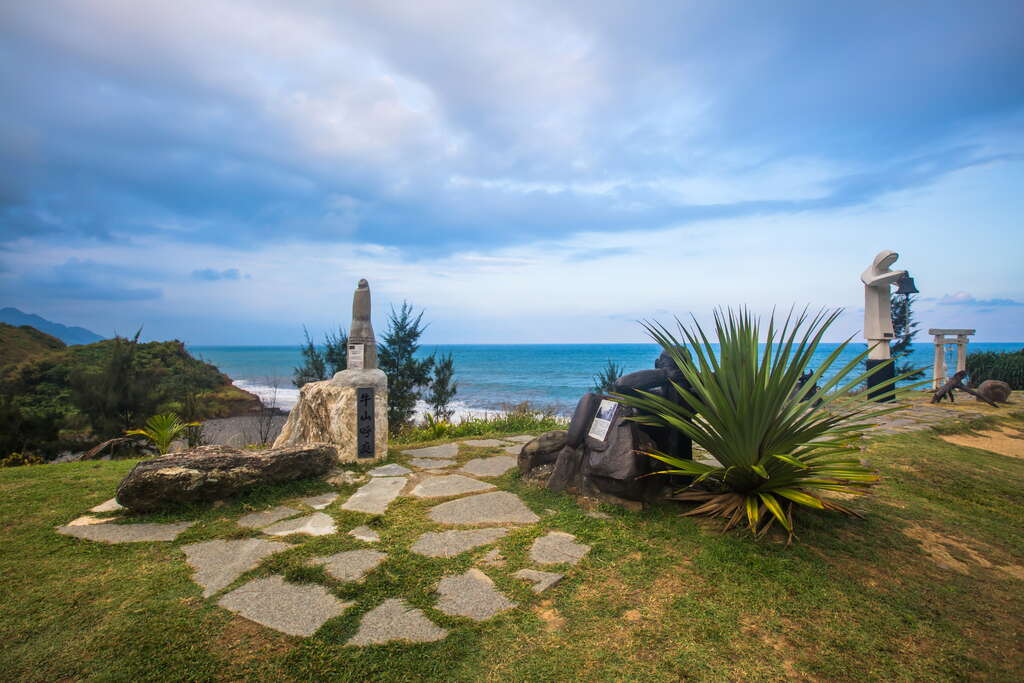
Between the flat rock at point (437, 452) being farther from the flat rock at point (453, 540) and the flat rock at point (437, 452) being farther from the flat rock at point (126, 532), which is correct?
the flat rock at point (126, 532)

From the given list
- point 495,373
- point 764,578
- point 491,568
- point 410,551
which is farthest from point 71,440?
point 495,373

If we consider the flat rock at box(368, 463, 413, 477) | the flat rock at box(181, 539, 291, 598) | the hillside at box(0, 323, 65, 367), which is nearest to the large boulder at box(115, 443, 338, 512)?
the flat rock at box(368, 463, 413, 477)

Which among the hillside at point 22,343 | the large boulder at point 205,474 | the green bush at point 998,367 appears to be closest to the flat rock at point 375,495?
the large boulder at point 205,474

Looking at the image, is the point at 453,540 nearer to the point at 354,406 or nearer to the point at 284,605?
the point at 284,605

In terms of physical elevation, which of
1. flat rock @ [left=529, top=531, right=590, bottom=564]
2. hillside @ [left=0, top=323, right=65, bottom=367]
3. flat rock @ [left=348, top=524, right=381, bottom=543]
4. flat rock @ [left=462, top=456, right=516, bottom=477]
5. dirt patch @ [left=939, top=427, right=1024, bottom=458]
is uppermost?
hillside @ [left=0, top=323, right=65, bottom=367]

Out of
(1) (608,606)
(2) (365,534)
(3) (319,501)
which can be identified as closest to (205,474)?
(3) (319,501)

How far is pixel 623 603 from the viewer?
7.69ft

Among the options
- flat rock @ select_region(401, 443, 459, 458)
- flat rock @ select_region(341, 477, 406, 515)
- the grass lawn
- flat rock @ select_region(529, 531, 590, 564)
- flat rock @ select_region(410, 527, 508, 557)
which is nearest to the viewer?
the grass lawn

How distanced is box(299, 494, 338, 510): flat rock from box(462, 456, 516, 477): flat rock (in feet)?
4.45

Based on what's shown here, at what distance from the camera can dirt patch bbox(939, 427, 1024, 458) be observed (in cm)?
586

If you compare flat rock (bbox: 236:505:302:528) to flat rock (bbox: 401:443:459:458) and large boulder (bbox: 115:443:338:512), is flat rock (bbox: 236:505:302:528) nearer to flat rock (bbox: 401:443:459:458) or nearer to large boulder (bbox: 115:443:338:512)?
large boulder (bbox: 115:443:338:512)

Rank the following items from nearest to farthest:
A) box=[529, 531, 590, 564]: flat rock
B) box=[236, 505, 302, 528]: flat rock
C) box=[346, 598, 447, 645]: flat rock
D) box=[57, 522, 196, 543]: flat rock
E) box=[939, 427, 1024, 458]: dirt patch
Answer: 1. box=[346, 598, 447, 645]: flat rock
2. box=[529, 531, 590, 564]: flat rock
3. box=[57, 522, 196, 543]: flat rock
4. box=[236, 505, 302, 528]: flat rock
5. box=[939, 427, 1024, 458]: dirt patch

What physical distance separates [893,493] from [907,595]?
1893 mm

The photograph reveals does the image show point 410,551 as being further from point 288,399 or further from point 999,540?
point 288,399
